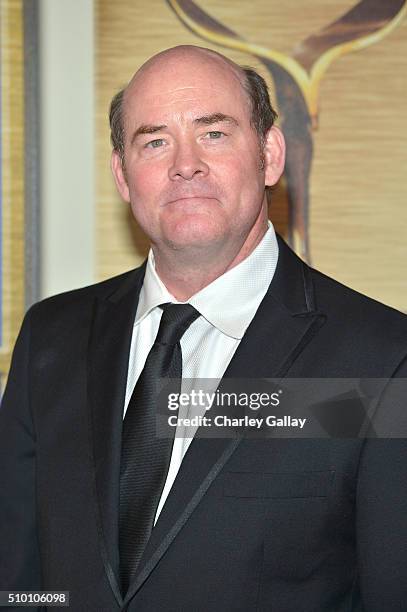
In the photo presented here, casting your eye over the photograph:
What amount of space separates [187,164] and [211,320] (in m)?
0.24


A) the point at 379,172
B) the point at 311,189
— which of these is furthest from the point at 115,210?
the point at 379,172

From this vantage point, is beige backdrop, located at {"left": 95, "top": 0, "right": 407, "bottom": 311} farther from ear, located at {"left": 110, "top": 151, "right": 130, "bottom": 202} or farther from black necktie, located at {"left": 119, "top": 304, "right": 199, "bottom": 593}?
black necktie, located at {"left": 119, "top": 304, "right": 199, "bottom": 593}

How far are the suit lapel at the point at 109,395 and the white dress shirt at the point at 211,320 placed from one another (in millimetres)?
26

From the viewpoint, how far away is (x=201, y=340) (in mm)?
1348

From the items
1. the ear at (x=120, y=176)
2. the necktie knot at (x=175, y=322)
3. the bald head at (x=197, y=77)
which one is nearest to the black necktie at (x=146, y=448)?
the necktie knot at (x=175, y=322)

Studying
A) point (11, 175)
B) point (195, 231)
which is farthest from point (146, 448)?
point (11, 175)

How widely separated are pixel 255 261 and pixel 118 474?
1.30 feet

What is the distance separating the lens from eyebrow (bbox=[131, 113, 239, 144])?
1.32m

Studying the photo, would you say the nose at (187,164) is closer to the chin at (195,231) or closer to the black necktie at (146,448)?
the chin at (195,231)

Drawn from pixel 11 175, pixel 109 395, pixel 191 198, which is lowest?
pixel 109 395

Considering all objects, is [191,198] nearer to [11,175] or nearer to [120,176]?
[120,176]

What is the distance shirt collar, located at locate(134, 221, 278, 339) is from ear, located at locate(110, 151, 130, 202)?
14 cm

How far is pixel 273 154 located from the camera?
56.7 inches

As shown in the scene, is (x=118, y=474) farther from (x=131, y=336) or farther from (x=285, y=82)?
(x=285, y=82)
